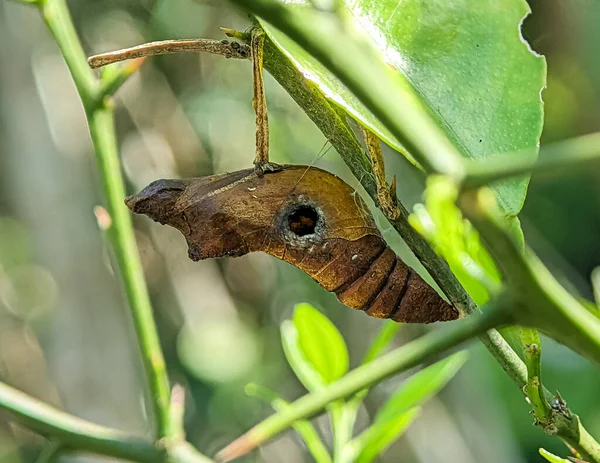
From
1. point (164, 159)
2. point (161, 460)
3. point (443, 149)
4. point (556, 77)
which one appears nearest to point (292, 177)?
point (161, 460)

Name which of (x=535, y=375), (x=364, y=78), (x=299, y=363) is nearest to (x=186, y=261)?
(x=299, y=363)

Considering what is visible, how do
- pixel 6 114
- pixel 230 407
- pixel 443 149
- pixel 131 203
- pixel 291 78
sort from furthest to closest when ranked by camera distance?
1. pixel 230 407
2. pixel 6 114
3. pixel 131 203
4. pixel 291 78
5. pixel 443 149

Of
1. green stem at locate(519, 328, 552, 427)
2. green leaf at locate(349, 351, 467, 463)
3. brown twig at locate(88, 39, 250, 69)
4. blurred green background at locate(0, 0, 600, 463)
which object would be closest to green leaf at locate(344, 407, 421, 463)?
green leaf at locate(349, 351, 467, 463)

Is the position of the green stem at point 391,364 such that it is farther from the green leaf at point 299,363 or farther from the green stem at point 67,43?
the green stem at point 67,43

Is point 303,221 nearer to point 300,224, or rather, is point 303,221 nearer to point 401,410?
point 300,224

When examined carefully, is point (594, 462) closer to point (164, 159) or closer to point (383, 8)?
point (383, 8)

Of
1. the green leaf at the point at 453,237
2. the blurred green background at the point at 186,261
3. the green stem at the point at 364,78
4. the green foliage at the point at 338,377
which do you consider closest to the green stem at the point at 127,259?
the green foliage at the point at 338,377
